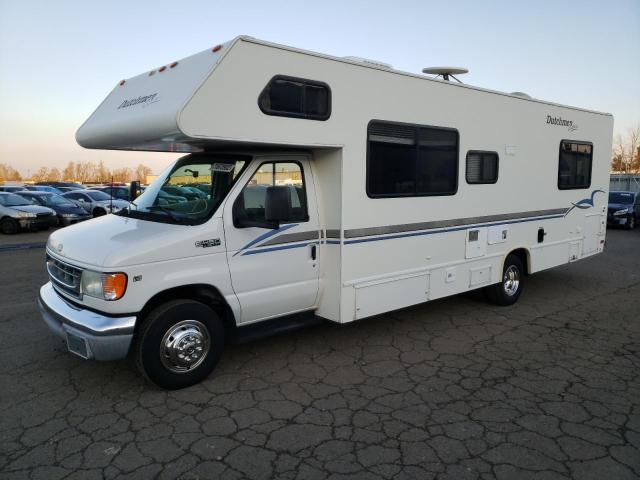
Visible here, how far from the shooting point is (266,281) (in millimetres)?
4875

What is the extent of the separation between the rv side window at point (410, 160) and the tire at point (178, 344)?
2.15m

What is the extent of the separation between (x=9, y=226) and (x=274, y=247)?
14.7 metres

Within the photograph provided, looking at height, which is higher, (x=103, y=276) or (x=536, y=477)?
(x=103, y=276)

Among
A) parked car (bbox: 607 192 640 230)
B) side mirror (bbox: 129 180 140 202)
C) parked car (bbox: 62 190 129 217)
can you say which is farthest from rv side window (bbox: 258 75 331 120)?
parked car (bbox: 607 192 640 230)

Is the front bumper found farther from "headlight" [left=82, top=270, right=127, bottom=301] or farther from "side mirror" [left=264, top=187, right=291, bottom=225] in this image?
"side mirror" [left=264, top=187, right=291, bottom=225]

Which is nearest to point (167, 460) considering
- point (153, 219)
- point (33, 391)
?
point (33, 391)

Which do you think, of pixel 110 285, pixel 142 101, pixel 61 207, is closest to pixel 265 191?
pixel 142 101

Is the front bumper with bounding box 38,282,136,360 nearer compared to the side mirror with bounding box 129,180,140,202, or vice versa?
the front bumper with bounding box 38,282,136,360

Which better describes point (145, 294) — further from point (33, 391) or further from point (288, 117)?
point (288, 117)

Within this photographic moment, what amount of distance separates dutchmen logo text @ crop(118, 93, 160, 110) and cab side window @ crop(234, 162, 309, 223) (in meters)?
1.15

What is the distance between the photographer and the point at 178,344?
172 inches

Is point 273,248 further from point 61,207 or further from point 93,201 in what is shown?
point 93,201

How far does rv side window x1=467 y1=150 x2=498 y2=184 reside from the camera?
6.42 meters

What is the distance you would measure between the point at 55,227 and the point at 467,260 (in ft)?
53.0
